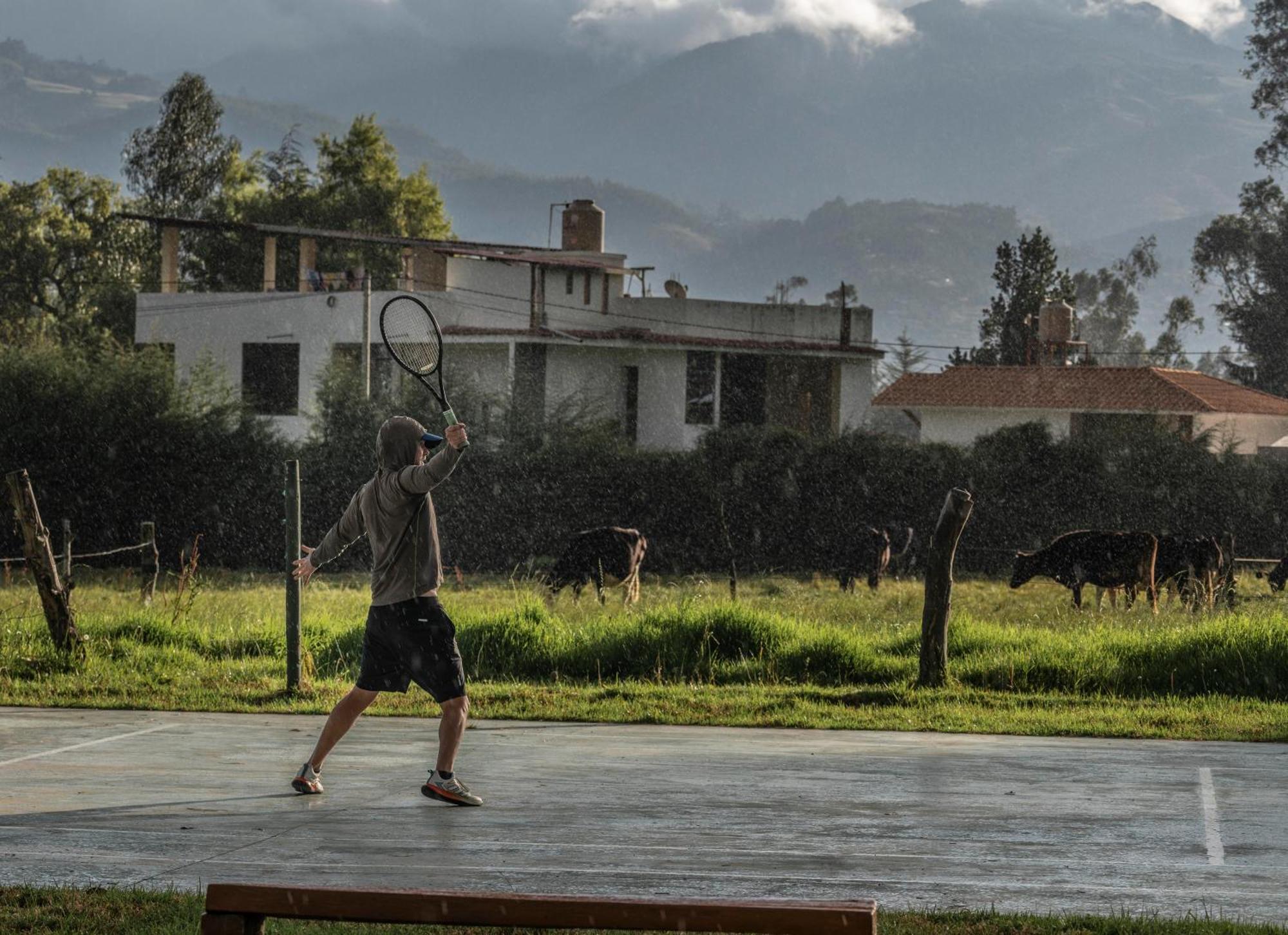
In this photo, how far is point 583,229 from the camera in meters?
55.7

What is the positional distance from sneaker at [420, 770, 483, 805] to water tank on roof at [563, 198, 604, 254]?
4754 centimetres

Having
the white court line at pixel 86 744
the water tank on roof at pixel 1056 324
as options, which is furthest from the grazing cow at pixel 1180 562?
the water tank on roof at pixel 1056 324

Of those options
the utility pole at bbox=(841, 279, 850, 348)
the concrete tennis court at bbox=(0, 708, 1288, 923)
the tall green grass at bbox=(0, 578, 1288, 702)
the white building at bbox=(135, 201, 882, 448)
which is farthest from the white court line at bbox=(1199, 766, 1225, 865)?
the utility pole at bbox=(841, 279, 850, 348)

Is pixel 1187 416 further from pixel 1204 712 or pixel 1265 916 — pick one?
pixel 1265 916

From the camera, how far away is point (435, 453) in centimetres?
859

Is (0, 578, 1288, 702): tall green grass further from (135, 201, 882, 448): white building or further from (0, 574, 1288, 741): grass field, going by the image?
(135, 201, 882, 448): white building

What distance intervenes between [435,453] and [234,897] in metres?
4.07

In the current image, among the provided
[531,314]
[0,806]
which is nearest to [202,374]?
[531,314]

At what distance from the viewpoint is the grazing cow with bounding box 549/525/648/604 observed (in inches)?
1097

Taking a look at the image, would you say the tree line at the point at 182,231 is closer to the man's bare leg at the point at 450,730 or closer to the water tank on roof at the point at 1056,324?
the water tank on roof at the point at 1056,324

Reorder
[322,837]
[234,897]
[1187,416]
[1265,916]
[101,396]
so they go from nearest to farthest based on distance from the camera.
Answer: [234,897] < [1265,916] < [322,837] < [101,396] < [1187,416]

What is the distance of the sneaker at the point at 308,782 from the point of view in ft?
29.5

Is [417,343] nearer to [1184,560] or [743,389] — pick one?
[1184,560]

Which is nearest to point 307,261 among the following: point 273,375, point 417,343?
point 273,375
